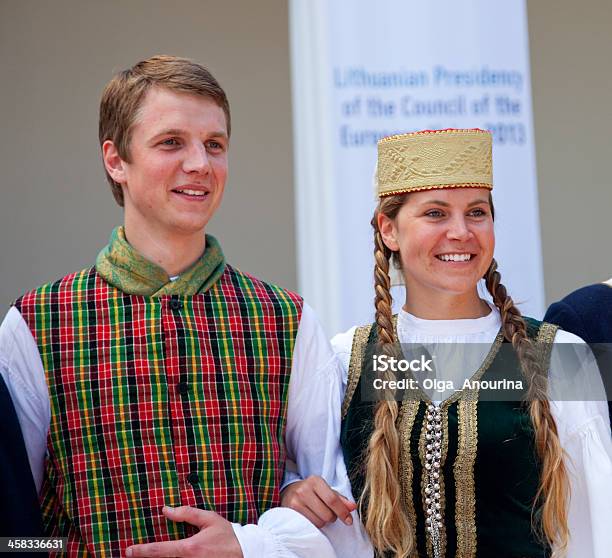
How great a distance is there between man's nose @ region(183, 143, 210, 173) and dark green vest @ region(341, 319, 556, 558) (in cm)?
74

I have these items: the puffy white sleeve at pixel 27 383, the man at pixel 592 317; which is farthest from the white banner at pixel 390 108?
the puffy white sleeve at pixel 27 383

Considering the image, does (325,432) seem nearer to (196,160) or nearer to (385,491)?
(385,491)

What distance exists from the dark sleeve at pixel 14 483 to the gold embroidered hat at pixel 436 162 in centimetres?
108

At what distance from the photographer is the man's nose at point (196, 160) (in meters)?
2.53

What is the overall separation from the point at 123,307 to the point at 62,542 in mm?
530

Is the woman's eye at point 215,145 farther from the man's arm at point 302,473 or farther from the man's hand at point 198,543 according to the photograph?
the man's hand at point 198,543

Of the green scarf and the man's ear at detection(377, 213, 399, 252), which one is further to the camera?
the man's ear at detection(377, 213, 399, 252)

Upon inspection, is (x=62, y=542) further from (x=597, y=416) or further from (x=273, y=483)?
(x=597, y=416)

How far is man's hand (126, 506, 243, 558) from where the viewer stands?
2.35 m

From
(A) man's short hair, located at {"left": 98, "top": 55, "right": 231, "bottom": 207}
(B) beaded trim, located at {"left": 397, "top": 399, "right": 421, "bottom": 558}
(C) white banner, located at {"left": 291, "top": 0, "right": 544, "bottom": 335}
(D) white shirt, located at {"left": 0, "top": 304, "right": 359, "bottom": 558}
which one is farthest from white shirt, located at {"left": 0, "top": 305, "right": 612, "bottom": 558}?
(C) white banner, located at {"left": 291, "top": 0, "right": 544, "bottom": 335}

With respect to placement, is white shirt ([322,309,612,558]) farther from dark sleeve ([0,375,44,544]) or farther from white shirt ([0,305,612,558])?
dark sleeve ([0,375,44,544])

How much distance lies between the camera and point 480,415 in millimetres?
2588

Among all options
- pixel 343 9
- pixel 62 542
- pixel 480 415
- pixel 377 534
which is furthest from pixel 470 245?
pixel 343 9

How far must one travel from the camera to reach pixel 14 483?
7.72ft
